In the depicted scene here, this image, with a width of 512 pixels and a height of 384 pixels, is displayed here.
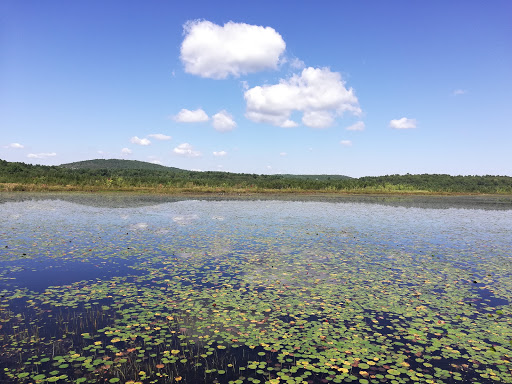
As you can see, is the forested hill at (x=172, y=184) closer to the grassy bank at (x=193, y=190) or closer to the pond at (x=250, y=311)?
the grassy bank at (x=193, y=190)

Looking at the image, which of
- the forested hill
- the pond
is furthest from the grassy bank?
the pond

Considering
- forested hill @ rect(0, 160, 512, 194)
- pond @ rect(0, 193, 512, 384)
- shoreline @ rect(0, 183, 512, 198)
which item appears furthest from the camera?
forested hill @ rect(0, 160, 512, 194)

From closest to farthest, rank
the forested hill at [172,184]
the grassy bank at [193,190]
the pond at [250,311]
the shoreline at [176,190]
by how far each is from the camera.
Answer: the pond at [250,311] → the shoreline at [176,190] → the grassy bank at [193,190] → the forested hill at [172,184]

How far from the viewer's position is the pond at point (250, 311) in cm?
654

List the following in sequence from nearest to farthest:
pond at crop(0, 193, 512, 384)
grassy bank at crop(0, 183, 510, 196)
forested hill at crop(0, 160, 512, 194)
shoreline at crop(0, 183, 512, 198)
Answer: pond at crop(0, 193, 512, 384) < shoreline at crop(0, 183, 512, 198) < grassy bank at crop(0, 183, 510, 196) < forested hill at crop(0, 160, 512, 194)

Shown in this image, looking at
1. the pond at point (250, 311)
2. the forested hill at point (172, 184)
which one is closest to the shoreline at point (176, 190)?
the forested hill at point (172, 184)

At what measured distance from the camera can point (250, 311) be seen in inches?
369

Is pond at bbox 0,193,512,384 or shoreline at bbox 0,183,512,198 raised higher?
shoreline at bbox 0,183,512,198

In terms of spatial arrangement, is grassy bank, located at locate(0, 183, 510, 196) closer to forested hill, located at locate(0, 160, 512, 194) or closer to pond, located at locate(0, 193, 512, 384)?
forested hill, located at locate(0, 160, 512, 194)

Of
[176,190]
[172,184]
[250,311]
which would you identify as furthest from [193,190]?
[250,311]

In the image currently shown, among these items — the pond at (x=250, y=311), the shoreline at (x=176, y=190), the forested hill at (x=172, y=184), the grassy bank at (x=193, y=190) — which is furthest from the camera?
the forested hill at (x=172, y=184)

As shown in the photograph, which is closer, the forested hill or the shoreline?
the shoreline

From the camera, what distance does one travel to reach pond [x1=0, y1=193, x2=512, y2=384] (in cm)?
654

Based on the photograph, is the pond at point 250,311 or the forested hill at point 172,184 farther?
the forested hill at point 172,184
